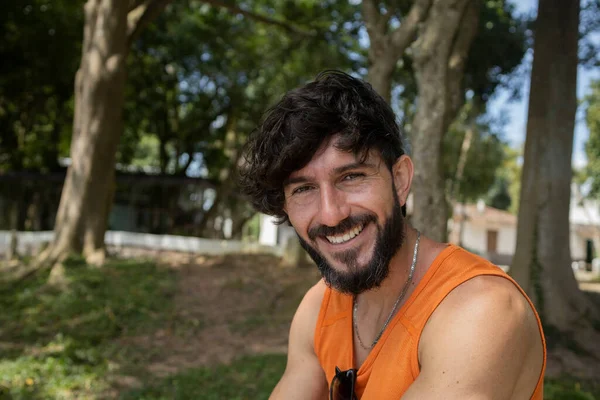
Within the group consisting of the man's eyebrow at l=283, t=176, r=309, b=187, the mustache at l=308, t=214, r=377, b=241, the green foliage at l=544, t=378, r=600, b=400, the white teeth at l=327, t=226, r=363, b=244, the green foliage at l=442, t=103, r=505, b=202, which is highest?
the green foliage at l=442, t=103, r=505, b=202

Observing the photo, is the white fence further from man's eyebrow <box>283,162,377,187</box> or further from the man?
man's eyebrow <box>283,162,377,187</box>

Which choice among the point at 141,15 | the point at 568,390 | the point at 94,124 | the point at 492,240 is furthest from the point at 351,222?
the point at 492,240

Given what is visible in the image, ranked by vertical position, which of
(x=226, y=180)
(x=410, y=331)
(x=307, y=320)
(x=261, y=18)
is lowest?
(x=307, y=320)

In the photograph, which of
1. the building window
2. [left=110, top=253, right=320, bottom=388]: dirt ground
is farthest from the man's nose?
the building window

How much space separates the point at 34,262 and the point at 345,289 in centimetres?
955

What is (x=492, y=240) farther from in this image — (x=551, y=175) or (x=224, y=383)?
(x=224, y=383)

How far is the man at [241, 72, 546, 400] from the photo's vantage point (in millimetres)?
1604

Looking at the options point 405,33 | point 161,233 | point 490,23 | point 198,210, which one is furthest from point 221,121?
point 405,33

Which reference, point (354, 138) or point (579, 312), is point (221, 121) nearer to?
point (579, 312)

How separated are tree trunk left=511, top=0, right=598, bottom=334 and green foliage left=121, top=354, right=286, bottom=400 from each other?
3.73 metres

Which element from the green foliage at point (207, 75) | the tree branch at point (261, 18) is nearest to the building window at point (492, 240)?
the green foliage at point (207, 75)

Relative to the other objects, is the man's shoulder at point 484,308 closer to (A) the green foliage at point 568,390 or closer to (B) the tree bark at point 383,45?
(A) the green foliage at point 568,390

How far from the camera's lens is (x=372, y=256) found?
1.98 metres

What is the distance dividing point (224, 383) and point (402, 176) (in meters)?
4.50
